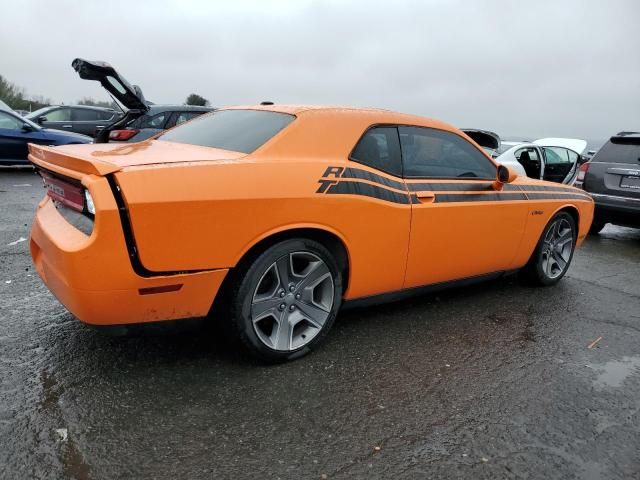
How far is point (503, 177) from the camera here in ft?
12.9

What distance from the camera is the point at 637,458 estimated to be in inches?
91.3

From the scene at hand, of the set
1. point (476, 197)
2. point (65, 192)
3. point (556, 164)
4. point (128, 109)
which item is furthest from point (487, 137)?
point (65, 192)

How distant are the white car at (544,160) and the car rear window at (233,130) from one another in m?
7.06

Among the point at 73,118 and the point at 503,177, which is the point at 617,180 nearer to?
the point at 503,177

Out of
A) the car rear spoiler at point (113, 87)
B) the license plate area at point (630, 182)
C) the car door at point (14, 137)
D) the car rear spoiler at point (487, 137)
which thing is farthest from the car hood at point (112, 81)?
the license plate area at point (630, 182)

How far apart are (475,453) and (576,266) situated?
13.5ft

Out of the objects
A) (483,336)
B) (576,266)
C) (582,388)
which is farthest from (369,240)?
(576,266)

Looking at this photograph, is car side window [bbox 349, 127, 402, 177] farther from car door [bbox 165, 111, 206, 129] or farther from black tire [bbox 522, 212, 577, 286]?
car door [bbox 165, 111, 206, 129]

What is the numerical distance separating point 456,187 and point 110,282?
2.38 meters

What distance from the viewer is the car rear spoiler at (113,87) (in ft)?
21.2

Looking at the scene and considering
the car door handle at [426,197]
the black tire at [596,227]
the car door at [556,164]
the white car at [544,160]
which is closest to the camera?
the car door handle at [426,197]

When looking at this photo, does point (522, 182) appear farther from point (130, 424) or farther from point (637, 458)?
point (130, 424)

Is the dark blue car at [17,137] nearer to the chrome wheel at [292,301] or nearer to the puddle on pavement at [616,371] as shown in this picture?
the chrome wheel at [292,301]

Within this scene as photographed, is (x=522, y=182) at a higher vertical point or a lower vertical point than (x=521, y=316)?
higher
